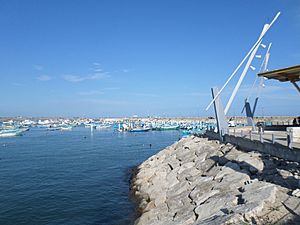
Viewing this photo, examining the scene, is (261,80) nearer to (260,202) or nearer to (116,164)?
(116,164)

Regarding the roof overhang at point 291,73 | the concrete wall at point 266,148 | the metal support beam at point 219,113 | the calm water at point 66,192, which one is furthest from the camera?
the metal support beam at point 219,113

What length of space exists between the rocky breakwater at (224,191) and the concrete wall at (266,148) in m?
0.35

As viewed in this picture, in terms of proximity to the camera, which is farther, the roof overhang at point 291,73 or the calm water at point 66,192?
the calm water at point 66,192

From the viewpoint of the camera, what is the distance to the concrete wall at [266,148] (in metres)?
13.8

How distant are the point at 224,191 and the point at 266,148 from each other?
4536mm

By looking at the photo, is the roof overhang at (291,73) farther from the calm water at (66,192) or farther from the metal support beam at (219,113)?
the calm water at (66,192)

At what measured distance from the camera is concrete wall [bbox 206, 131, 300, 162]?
13773mm

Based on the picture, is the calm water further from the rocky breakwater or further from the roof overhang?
the roof overhang

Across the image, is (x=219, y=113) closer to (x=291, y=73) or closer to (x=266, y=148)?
(x=291, y=73)

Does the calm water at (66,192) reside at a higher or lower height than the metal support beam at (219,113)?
lower

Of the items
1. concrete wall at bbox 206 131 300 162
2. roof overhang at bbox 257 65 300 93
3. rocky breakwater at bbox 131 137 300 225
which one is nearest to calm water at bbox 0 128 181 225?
rocky breakwater at bbox 131 137 300 225

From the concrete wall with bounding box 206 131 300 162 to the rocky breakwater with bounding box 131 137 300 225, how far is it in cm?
35

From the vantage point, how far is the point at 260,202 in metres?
9.99

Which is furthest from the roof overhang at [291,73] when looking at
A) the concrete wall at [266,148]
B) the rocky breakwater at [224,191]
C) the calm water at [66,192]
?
the calm water at [66,192]
